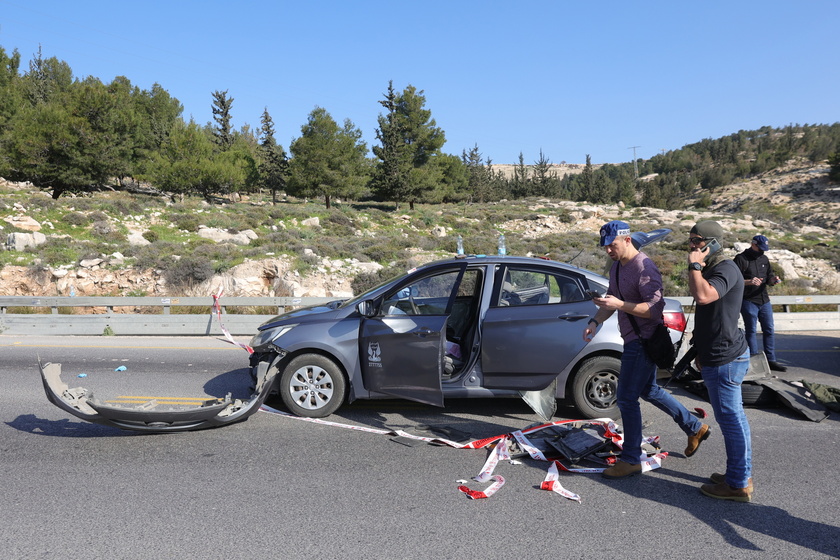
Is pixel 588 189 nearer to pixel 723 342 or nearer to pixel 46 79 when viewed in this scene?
pixel 46 79

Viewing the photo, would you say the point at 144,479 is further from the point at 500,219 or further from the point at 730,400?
the point at 500,219

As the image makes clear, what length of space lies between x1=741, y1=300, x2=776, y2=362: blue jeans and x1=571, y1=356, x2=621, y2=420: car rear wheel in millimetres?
3244

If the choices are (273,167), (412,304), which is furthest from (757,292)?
(273,167)

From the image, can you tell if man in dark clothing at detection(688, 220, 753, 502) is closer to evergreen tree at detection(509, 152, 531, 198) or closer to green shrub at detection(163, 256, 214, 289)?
green shrub at detection(163, 256, 214, 289)

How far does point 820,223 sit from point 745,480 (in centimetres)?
6116

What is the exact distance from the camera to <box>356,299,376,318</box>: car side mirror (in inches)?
231

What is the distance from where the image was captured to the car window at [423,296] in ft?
19.6

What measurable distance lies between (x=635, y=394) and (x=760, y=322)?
4969 millimetres

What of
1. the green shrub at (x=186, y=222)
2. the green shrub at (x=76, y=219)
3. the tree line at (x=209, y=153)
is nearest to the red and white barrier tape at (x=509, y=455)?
the green shrub at (x=76, y=219)

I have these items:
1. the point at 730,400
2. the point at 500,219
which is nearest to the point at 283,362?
the point at 730,400

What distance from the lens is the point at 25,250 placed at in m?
20.5

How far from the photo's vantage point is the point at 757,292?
8.09 metres

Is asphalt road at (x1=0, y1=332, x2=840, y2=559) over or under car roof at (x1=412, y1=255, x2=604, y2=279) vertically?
under

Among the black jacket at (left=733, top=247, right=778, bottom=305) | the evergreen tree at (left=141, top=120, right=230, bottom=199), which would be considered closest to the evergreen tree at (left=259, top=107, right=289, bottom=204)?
the evergreen tree at (left=141, top=120, right=230, bottom=199)
